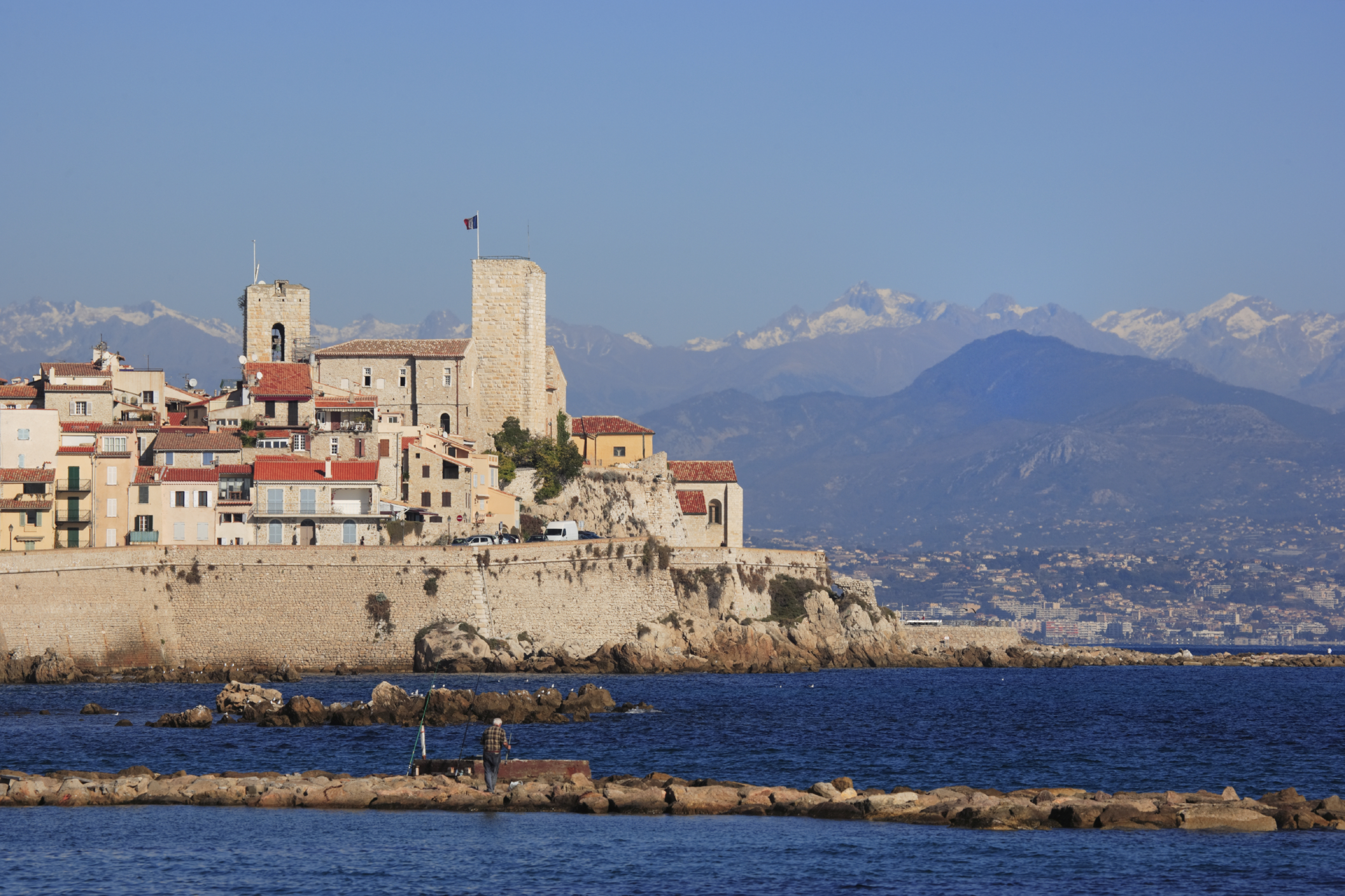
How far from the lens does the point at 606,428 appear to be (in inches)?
3654

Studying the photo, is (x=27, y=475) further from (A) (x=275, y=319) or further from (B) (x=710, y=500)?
(B) (x=710, y=500)

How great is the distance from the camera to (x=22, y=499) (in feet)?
226

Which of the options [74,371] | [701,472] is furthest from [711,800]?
[701,472]

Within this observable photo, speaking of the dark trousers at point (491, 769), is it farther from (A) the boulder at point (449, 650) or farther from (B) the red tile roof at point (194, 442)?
(B) the red tile roof at point (194, 442)

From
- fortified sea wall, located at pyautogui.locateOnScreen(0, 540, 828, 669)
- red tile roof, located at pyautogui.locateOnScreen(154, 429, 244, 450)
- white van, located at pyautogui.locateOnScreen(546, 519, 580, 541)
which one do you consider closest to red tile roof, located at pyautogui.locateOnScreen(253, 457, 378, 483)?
red tile roof, located at pyautogui.locateOnScreen(154, 429, 244, 450)

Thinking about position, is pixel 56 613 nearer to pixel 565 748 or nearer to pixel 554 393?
pixel 565 748

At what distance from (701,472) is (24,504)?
35.0 m

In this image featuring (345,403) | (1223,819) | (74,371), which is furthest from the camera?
(345,403)

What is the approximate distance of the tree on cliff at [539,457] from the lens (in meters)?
83.9

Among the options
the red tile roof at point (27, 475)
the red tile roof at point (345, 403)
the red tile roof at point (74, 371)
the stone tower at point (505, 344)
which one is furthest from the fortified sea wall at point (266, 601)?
the stone tower at point (505, 344)

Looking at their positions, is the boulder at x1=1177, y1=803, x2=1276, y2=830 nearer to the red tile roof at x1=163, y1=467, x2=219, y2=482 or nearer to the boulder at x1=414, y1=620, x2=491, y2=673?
the boulder at x1=414, y1=620, x2=491, y2=673

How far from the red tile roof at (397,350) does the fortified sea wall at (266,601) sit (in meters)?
18.6

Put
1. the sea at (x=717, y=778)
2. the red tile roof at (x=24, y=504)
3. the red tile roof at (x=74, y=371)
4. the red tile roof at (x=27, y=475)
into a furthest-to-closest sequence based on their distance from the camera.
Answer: the red tile roof at (x=74, y=371)
the red tile roof at (x=27, y=475)
the red tile roof at (x=24, y=504)
the sea at (x=717, y=778)

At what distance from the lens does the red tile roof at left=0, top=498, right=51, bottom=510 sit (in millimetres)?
68062
